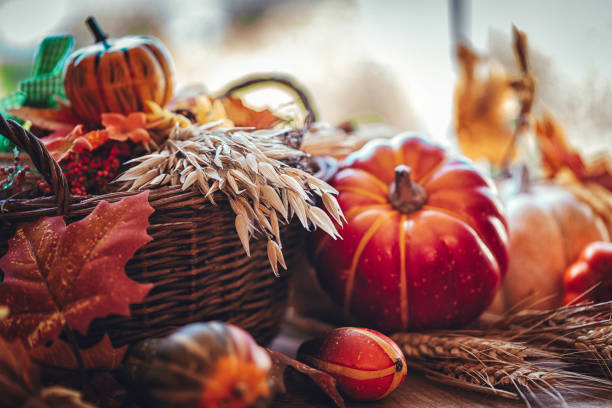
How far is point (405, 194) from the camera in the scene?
84 centimetres

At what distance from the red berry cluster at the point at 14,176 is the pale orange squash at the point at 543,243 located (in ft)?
3.28

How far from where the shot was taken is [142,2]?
190cm

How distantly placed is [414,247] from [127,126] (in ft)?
1.81

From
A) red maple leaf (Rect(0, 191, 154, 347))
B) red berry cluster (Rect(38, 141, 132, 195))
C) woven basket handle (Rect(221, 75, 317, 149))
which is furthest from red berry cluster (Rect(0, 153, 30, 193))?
woven basket handle (Rect(221, 75, 317, 149))

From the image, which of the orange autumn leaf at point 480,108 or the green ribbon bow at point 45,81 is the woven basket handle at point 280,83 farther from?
the orange autumn leaf at point 480,108

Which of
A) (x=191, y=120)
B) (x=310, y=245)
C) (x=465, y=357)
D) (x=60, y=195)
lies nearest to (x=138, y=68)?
(x=191, y=120)

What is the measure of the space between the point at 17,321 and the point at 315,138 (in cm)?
69

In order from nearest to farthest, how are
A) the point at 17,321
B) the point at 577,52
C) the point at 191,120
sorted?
the point at 17,321 < the point at 191,120 < the point at 577,52

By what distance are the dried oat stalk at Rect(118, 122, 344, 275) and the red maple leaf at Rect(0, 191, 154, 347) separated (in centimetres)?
9

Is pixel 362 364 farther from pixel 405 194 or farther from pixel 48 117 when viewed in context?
pixel 48 117

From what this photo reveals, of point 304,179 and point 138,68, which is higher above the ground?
point 138,68

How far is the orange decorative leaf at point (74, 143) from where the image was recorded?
70cm

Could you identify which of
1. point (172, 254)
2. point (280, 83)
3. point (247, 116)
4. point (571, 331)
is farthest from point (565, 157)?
point (172, 254)

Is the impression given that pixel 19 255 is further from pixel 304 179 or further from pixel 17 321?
pixel 304 179
